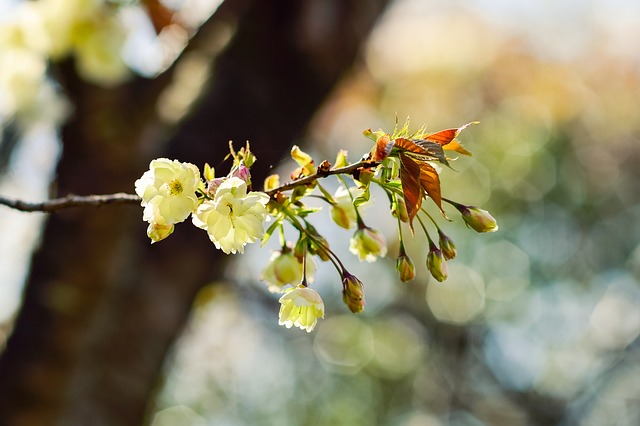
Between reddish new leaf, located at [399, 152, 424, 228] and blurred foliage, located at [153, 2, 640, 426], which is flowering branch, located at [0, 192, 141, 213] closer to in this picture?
reddish new leaf, located at [399, 152, 424, 228]

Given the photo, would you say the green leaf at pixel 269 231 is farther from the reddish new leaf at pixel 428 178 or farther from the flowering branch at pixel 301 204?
the reddish new leaf at pixel 428 178

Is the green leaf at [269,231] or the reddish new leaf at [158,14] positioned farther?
the reddish new leaf at [158,14]

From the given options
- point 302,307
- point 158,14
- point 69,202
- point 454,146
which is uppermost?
point 454,146

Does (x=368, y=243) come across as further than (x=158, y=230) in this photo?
Yes

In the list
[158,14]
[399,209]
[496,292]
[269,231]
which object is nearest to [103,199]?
[269,231]

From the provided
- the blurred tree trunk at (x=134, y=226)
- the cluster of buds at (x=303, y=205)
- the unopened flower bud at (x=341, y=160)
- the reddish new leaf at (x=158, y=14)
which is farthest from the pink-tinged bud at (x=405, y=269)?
the reddish new leaf at (x=158, y=14)

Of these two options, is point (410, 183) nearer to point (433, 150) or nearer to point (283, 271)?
point (433, 150)

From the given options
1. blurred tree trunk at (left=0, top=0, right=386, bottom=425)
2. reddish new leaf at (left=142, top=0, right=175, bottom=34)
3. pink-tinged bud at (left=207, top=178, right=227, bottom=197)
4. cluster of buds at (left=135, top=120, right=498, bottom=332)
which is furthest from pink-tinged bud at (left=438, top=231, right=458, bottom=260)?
reddish new leaf at (left=142, top=0, right=175, bottom=34)
